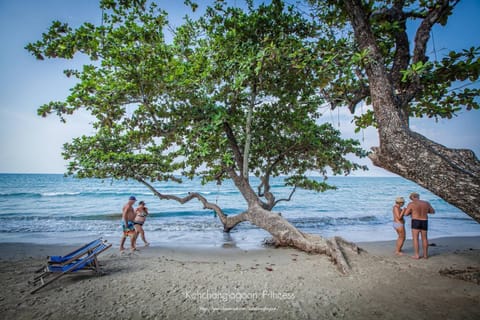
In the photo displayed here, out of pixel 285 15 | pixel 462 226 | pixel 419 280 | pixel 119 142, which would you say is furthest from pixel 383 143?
pixel 462 226

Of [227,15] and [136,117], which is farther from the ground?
[227,15]

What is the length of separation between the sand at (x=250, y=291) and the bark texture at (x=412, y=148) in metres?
1.97

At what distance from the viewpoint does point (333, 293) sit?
4066 mm

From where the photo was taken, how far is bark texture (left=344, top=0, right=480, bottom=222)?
282 centimetres

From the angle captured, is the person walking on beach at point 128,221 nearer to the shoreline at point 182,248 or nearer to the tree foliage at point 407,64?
the shoreline at point 182,248

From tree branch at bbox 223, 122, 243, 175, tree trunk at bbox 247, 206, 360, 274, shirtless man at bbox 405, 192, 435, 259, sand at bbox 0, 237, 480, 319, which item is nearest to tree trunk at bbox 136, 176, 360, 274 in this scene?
tree trunk at bbox 247, 206, 360, 274

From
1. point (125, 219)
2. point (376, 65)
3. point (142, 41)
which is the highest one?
point (142, 41)

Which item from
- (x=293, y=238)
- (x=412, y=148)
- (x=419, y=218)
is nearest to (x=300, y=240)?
(x=293, y=238)

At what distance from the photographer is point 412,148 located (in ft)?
10.7

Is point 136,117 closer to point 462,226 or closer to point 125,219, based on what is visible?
point 125,219

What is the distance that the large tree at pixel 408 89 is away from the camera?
2.93 m

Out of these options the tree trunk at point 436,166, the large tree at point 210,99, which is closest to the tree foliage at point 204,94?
the large tree at point 210,99

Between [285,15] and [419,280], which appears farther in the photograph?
[285,15]

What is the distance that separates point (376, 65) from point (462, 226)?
15988 millimetres
